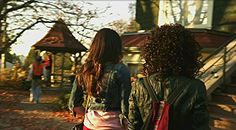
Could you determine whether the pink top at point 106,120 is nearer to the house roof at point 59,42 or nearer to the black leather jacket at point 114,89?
the black leather jacket at point 114,89

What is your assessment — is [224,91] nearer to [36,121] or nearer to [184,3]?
[36,121]

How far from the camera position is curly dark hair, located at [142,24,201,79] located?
2.81m

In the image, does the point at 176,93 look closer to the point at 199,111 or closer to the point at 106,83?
the point at 199,111

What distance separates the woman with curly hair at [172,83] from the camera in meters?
2.73

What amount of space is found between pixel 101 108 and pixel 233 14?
11105mm

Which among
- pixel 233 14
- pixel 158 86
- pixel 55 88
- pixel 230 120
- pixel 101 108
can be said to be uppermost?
pixel 233 14

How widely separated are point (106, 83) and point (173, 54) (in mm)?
828

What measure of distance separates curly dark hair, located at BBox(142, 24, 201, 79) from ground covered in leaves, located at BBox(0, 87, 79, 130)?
772 centimetres

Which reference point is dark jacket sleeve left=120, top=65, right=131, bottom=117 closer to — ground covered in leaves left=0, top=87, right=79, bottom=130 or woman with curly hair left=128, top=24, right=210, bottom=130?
woman with curly hair left=128, top=24, right=210, bottom=130

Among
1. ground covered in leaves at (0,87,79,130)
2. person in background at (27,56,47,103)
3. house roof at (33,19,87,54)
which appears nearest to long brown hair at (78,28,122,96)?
ground covered in leaves at (0,87,79,130)

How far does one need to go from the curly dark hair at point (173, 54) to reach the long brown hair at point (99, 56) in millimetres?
627

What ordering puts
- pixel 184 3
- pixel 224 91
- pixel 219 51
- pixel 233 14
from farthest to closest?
1. pixel 184 3
2. pixel 233 14
3. pixel 219 51
4. pixel 224 91

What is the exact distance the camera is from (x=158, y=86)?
283 centimetres

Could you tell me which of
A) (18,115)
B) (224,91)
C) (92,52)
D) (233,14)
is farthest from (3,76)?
(92,52)
